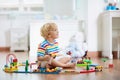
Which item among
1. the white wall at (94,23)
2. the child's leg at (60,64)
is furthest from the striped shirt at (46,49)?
the white wall at (94,23)

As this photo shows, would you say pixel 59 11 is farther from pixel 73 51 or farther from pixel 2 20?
pixel 73 51

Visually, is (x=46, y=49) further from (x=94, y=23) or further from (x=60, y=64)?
(x=94, y=23)

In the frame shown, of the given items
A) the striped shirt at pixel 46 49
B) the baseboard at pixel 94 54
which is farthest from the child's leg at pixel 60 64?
the baseboard at pixel 94 54

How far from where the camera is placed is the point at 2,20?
689 centimetres

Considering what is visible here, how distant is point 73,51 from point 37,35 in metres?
1.17

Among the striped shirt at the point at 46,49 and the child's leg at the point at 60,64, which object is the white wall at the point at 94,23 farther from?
the striped shirt at the point at 46,49

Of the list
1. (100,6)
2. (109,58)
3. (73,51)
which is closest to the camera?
(73,51)

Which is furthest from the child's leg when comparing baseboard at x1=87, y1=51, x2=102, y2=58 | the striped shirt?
baseboard at x1=87, y1=51, x2=102, y2=58

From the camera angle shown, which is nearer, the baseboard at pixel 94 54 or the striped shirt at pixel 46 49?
the striped shirt at pixel 46 49

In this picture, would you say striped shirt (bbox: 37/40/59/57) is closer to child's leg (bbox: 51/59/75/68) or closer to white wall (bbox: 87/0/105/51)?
child's leg (bbox: 51/59/75/68)

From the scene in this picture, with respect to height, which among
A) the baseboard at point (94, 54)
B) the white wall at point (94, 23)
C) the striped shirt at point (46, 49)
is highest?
the white wall at point (94, 23)

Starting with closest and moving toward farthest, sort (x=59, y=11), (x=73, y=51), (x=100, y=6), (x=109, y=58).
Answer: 1. (x=73, y=51)
2. (x=109, y=58)
3. (x=100, y=6)
4. (x=59, y=11)

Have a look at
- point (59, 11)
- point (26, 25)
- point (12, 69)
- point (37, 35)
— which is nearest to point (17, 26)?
point (26, 25)

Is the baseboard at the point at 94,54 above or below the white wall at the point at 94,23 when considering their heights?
below
